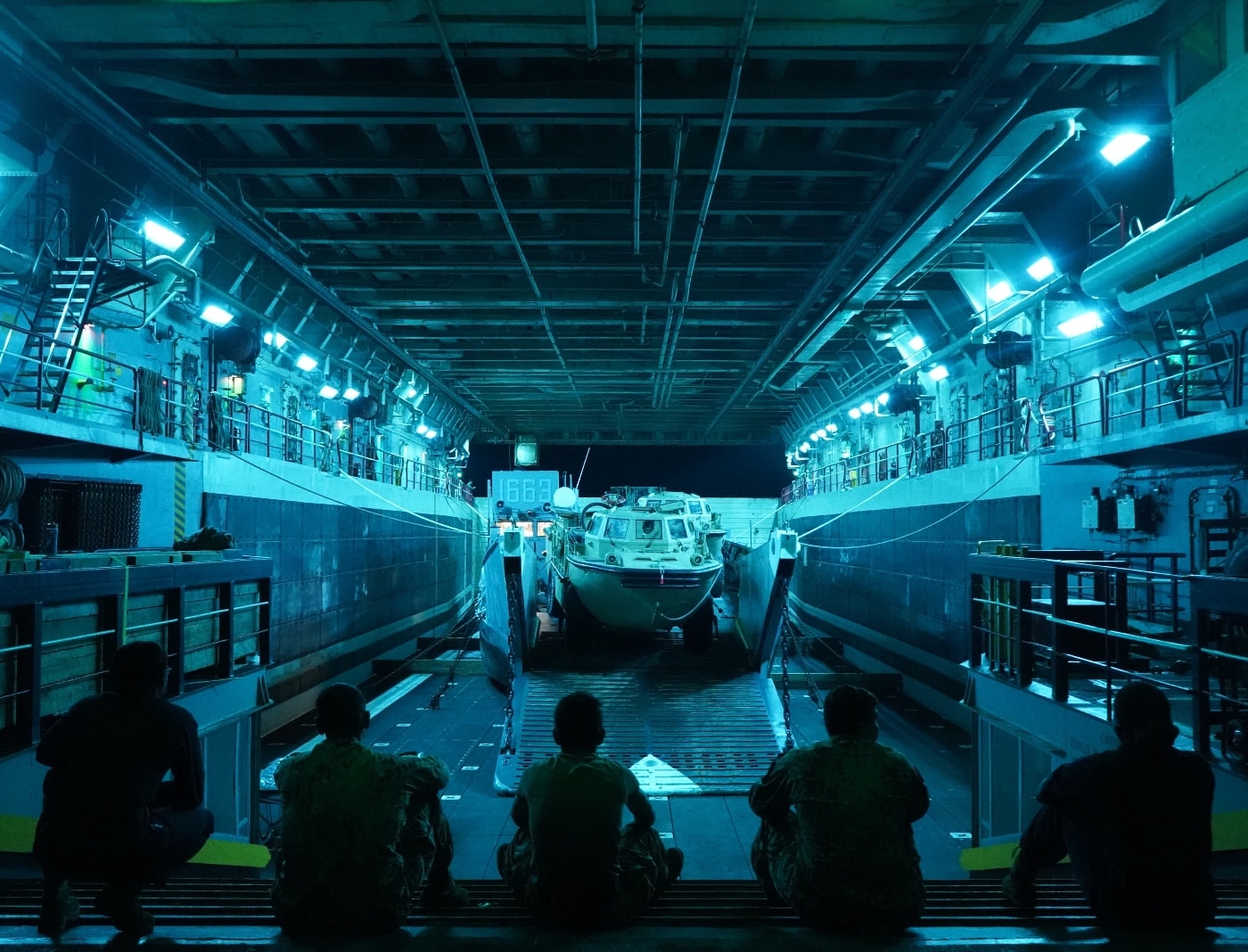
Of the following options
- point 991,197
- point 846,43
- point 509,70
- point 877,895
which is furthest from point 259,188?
point 877,895

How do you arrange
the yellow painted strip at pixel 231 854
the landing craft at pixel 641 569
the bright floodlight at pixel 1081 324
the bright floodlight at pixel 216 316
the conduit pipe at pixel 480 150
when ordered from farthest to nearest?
the bright floodlight at pixel 216 316 < the bright floodlight at pixel 1081 324 < the landing craft at pixel 641 569 < the conduit pipe at pixel 480 150 < the yellow painted strip at pixel 231 854

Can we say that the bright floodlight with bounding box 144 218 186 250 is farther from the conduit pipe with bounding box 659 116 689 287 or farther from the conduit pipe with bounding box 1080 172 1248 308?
the conduit pipe with bounding box 1080 172 1248 308

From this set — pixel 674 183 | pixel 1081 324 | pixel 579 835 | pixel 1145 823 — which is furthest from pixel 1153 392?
pixel 579 835

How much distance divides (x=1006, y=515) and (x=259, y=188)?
13.9m

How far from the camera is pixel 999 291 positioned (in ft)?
54.8

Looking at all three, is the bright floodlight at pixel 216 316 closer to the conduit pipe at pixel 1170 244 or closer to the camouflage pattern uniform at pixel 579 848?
the camouflage pattern uniform at pixel 579 848

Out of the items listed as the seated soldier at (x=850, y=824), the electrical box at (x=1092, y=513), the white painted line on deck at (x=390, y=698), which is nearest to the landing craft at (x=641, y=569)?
the white painted line on deck at (x=390, y=698)

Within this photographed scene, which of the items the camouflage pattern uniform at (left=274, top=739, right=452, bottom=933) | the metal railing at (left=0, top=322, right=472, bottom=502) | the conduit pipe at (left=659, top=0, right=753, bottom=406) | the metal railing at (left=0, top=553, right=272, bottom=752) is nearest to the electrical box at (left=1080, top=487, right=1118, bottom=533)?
the conduit pipe at (left=659, top=0, right=753, bottom=406)

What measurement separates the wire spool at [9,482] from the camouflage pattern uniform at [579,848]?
318 inches

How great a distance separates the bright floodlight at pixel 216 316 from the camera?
16000 mm

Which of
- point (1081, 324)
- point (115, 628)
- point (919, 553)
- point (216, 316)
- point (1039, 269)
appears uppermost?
point (1039, 269)

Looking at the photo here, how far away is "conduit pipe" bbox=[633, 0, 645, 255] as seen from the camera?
25.2 feet

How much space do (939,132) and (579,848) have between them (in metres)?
9.33

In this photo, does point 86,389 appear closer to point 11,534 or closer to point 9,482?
point 9,482
